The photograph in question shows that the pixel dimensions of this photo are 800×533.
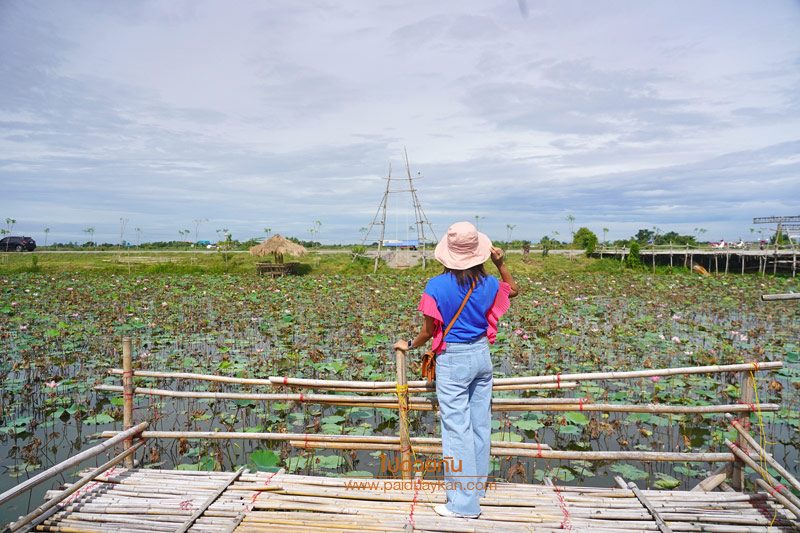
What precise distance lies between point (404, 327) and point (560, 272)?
14528 millimetres

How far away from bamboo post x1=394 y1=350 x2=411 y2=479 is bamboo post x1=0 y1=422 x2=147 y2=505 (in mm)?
1884

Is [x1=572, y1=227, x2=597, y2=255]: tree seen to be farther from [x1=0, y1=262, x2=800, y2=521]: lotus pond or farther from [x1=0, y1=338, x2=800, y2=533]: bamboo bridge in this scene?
[x1=0, y1=338, x2=800, y2=533]: bamboo bridge

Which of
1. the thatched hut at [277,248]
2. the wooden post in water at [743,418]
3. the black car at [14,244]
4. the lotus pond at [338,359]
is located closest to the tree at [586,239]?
the lotus pond at [338,359]

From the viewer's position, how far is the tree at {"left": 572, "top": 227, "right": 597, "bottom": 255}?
2814 centimetres

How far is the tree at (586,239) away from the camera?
28.1m

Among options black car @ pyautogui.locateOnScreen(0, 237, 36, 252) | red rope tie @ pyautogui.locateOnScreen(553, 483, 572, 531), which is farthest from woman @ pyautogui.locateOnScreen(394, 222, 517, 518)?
black car @ pyautogui.locateOnScreen(0, 237, 36, 252)

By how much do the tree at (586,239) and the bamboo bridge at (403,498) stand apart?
25914 millimetres

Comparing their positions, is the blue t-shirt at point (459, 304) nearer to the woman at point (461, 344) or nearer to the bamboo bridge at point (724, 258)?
the woman at point (461, 344)

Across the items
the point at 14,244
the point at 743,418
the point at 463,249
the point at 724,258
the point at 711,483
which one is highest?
the point at 14,244

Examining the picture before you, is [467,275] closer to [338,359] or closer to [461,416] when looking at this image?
[461,416]

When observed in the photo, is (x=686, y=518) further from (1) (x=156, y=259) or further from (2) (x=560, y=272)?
(1) (x=156, y=259)

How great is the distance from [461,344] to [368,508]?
111 centimetres

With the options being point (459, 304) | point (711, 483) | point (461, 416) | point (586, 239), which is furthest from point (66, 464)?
point (586, 239)

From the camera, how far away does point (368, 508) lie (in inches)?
117
